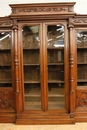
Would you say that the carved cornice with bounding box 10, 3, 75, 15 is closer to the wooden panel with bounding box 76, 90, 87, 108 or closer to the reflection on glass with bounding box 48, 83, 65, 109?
the reflection on glass with bounding box 48, 83, 65, 109

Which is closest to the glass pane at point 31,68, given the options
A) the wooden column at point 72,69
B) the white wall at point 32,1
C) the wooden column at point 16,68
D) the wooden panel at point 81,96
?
the wooden column at point 16,68

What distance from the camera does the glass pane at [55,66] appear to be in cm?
270

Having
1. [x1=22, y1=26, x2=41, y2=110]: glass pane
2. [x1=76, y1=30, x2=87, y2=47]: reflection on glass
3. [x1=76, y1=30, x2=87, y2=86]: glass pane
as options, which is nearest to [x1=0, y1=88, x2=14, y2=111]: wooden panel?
[x1=22, y1=26, x2=41, y2=110]: glass pane

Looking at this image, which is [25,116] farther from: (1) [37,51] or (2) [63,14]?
(2) [63,14]

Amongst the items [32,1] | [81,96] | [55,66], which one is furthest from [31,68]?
[32,1]

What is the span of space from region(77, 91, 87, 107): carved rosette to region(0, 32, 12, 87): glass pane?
1.43 metres

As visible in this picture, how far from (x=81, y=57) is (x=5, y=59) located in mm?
1598

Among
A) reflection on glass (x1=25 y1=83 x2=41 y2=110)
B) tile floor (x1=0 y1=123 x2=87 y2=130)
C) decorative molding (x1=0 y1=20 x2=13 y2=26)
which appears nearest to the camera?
tile floor (x1=0 y1=123 x2=87 y2=130)

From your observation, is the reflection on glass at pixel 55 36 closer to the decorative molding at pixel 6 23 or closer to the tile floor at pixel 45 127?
the decorative molding at pixel 6 23

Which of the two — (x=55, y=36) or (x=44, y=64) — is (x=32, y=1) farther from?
(x=44, y=64)

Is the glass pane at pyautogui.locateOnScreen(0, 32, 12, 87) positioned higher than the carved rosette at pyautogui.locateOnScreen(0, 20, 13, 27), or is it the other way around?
the carved rosette at pyautogui.locateOnScreen(0, 20, 13, 27)

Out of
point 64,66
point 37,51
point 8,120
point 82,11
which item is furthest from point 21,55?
point 82,11

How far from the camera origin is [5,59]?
9.43 feet

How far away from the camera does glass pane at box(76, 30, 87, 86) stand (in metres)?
2.74
